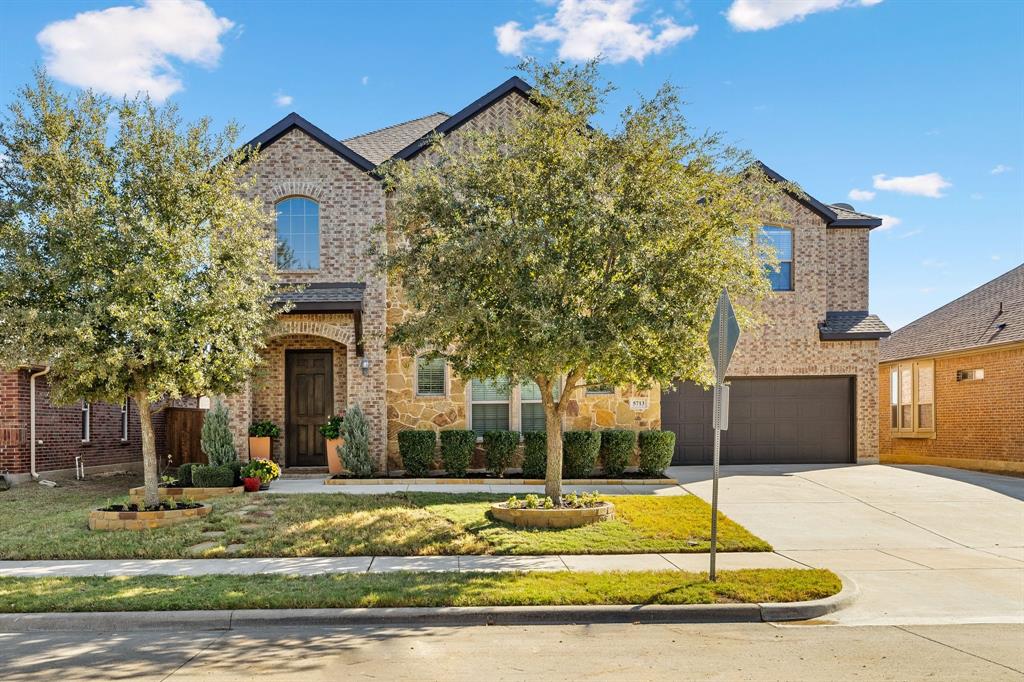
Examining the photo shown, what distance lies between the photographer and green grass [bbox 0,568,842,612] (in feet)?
24.3

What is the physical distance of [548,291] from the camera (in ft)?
34.5

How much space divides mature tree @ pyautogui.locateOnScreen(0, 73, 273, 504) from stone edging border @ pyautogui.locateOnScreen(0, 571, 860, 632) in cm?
433

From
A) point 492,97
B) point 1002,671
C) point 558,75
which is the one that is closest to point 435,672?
point 1002,671

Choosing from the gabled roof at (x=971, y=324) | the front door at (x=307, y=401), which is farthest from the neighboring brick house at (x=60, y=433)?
the gabled roof at (x=971, y=324)

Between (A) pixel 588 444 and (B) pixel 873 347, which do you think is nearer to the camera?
(A) pixel 588 444

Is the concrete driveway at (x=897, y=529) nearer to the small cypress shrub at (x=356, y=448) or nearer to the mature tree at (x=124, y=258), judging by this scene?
the small cypress shrub at (x=356, y=448)

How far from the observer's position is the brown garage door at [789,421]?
64.4 ft

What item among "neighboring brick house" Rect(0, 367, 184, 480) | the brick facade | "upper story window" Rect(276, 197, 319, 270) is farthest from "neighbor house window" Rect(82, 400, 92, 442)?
the brick facade

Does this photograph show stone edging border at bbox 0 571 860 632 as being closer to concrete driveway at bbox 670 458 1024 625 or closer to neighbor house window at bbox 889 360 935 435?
concrete driveway at bbox 670 458 1024 625

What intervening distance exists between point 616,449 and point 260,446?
721 cm

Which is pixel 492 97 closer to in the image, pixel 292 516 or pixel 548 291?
pixel 548 291

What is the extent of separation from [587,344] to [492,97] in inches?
345

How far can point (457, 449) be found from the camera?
16141 mm

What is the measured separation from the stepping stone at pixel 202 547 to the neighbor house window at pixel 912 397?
20.0 m
